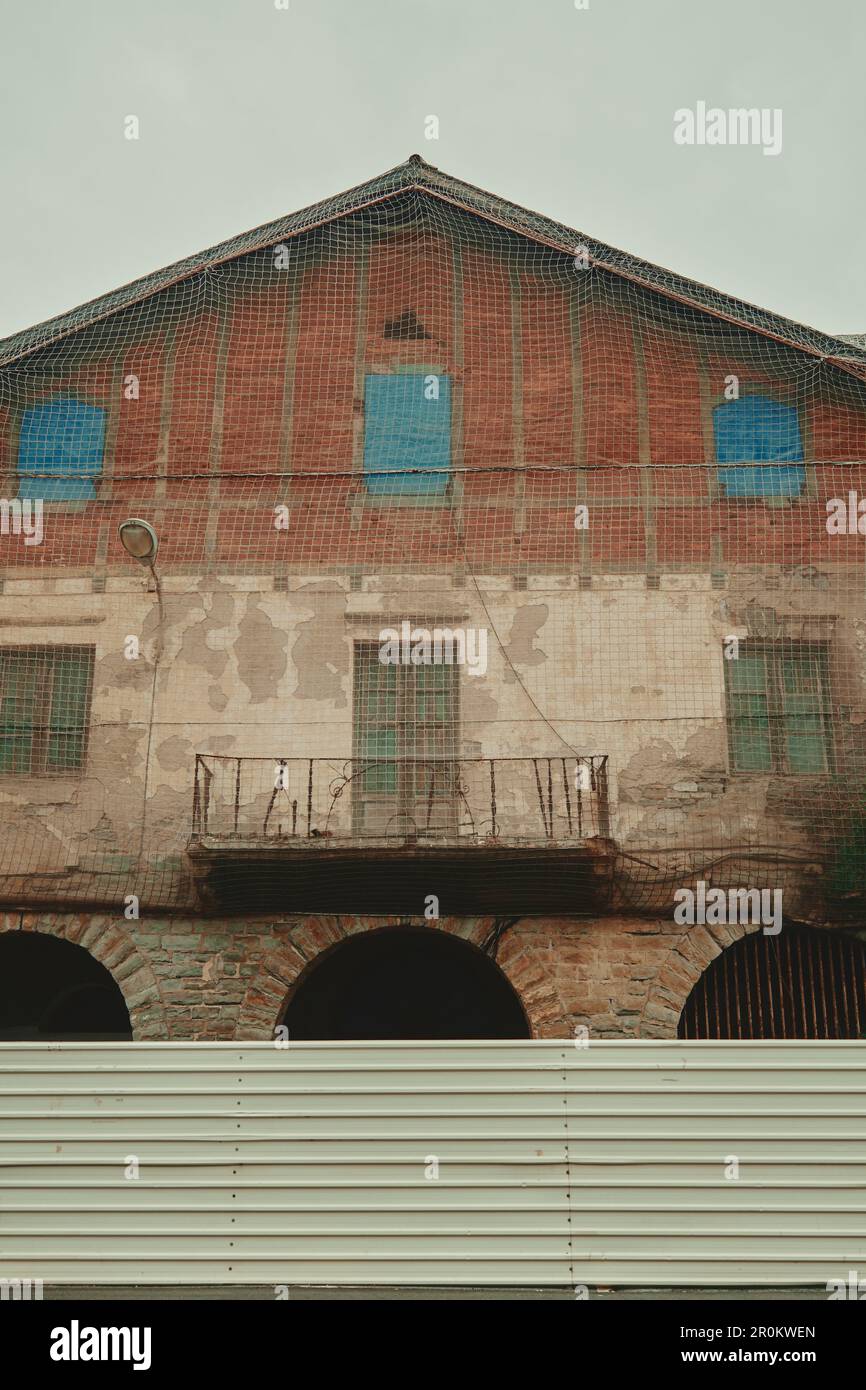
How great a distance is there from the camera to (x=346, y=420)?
1415 cm

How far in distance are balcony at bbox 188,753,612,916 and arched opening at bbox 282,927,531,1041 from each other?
8.59 feet

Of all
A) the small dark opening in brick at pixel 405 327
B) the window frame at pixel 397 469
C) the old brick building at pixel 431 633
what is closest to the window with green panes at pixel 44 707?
the old brick building at pixel 431 633

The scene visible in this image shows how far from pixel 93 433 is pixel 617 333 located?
17.8 feet

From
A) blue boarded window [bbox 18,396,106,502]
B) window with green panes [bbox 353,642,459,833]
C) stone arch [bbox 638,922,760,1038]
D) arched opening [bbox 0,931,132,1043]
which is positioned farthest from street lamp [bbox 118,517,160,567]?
stone arch [bbox 638,922,760,1038]

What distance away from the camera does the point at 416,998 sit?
51.4 ft

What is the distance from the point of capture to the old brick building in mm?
12648

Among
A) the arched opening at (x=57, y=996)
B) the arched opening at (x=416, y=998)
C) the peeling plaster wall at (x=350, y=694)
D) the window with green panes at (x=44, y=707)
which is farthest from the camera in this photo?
the arched opening at (x=416, y=998)

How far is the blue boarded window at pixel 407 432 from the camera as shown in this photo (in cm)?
1386

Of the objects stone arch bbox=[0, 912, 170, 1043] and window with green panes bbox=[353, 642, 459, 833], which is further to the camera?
window with green panes bbox=[353, 642, 459, 833]

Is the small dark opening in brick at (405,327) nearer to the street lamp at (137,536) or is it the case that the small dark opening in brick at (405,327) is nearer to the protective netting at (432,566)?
the protective netting at (432,566)

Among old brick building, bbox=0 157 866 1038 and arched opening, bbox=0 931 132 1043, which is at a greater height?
old brick building, bbox=0 157 866 1038

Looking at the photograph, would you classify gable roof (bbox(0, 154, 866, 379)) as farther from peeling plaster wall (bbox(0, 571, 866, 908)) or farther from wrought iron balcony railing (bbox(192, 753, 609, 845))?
wrought iron balcony railing (bbox(192, 753, 609, 845))

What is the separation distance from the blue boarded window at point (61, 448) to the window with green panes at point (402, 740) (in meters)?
3.33
